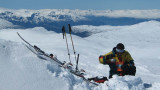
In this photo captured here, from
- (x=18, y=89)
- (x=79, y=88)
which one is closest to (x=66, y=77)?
(x=79, y=88)

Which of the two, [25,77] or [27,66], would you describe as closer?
[25,77]

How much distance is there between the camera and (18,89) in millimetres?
4953

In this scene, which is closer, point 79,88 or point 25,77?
point 25,77

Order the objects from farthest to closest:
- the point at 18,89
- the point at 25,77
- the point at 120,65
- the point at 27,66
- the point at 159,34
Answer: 1. the point at 159,34
2. the point at 120,65
3. the point at 27,66
4. the point at 25,77
5. the point at 18,89

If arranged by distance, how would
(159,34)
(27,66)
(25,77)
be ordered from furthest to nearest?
(159,34) → (27,66) → (25,77)

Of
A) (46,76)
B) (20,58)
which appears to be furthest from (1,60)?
(46,76)

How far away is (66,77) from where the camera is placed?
5770 mm

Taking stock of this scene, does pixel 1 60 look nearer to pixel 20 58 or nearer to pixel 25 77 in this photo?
pixel 20 58

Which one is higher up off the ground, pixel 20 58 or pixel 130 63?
pixel 20 58

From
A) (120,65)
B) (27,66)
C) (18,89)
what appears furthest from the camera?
(120,65)

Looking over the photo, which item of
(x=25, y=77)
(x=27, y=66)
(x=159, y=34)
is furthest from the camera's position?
(x=159, y=34)

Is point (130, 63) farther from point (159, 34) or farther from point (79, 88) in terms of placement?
point (159, 34)

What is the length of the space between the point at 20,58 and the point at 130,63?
358 centimetres

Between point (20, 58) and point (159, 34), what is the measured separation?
138111 mm
